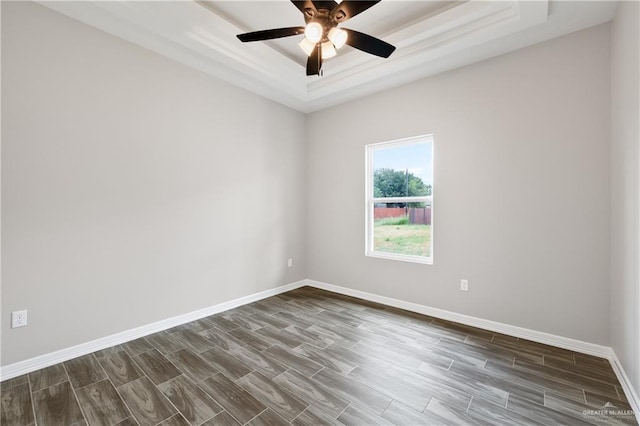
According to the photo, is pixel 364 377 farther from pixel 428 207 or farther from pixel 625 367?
pixel 428 207

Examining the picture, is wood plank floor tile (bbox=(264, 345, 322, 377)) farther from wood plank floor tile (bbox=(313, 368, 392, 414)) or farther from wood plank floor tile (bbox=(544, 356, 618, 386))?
wood plank floor tile (bbox=(544, 356, 618, 386))

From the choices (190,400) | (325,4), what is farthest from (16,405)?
(325,4)

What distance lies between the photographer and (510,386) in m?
1.91

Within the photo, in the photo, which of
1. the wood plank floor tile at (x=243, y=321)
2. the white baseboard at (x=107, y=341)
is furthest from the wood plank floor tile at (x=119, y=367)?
the wood plank floor tile at (x=243, y=321)

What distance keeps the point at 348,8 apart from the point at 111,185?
2.48 m

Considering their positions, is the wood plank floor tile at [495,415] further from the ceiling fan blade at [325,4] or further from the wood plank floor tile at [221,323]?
the ceiling fan blade at [325,4]

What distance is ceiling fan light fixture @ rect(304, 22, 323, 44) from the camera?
1.96 metres

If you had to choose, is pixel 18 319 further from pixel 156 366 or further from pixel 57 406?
pixel 156 366

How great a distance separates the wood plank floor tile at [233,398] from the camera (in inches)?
65.8

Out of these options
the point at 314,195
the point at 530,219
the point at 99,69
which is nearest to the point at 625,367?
the point at 530,219

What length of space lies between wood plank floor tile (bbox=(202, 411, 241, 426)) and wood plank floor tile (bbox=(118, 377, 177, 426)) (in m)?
0.27

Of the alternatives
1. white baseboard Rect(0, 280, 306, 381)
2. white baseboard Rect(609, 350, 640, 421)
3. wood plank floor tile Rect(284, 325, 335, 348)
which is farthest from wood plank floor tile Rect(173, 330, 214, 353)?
white baseboard Rect(609, 350, 640, 421)

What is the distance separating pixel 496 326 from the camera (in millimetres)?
2748

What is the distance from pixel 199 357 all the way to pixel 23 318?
134 cm
